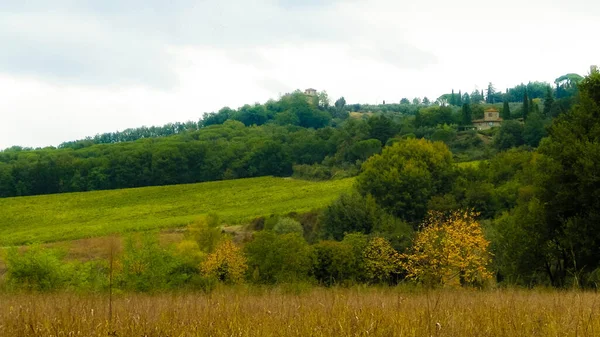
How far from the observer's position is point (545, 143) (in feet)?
66.4

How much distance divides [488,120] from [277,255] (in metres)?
103

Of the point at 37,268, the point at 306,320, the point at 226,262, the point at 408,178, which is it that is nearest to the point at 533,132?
the point at 408,178

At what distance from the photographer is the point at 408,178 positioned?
60750mm

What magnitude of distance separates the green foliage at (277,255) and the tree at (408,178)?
24897mm

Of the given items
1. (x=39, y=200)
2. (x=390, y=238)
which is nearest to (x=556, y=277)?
(x=390, y=238)

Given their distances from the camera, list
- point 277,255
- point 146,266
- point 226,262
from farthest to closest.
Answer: point 226,262 < point 277,255 < point 146,266

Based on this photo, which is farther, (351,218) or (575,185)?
(351,218)

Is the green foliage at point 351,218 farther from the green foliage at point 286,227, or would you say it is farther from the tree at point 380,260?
the tree at point 380,260

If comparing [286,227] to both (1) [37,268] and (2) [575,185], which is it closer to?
(1) [37,268]

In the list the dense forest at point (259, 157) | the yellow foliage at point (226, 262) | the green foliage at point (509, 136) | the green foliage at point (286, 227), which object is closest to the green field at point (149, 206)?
the dense forest at point (259, 157)

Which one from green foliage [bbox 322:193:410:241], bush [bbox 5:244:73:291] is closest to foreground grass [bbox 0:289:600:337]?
bush [bbox 5:244:73:291]

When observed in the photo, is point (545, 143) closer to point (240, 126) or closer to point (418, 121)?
point (418, 121)

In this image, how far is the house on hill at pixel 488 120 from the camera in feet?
404

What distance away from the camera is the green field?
218 feet
